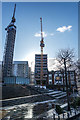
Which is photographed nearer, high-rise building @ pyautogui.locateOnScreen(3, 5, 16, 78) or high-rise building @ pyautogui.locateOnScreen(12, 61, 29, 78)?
high-rise building @ pyautogui.locateOnScreen(3, 5, 16, 78)

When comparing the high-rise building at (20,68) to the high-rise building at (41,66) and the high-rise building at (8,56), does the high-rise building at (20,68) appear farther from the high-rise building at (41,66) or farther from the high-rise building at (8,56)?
the high-rise building at (8,56)

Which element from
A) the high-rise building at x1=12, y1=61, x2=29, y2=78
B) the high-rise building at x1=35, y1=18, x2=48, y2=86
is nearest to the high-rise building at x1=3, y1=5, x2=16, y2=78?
the high-rise building at x1=12, y1=61, x2=29, y2=78

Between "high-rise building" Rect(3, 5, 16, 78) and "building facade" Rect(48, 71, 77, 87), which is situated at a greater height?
"high-rise building" Rect(3, 5, 16, 78)

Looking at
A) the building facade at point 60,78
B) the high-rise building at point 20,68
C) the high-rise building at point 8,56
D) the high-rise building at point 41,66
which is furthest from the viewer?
the high-rise building at point 20,68

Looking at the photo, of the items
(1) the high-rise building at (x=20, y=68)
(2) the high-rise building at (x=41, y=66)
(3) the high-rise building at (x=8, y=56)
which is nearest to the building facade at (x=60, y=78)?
(2) the high-rise building at (x=41, y=66)

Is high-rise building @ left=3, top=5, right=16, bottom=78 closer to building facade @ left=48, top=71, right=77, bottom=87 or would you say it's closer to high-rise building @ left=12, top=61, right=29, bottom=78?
high-rise building @ left=12, top=61, right=29, bottom=78

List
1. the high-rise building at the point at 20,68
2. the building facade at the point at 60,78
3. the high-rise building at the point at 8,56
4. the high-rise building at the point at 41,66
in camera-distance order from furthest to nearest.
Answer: the high-rise building at the point at 20,68 < the high-rise building at the point at 41,66 < the high-rise building at the point at 8,56 < the building facade at the point at 60,78

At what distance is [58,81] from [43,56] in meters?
43.5

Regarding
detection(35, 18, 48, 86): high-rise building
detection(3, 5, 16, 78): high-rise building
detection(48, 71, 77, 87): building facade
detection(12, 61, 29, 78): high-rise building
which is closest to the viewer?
detection(48, 71, 77, 87): building facade

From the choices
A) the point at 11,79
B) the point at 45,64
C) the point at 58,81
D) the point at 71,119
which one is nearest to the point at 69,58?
the point at 71,119

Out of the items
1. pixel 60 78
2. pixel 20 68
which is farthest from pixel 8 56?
pixel 60 78

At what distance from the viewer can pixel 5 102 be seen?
14.7 metres

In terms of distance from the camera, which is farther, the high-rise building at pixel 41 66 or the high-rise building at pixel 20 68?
the high-rise building at pixel 20 68

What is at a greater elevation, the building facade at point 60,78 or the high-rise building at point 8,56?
the high-rise building at point 8,56
